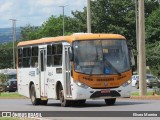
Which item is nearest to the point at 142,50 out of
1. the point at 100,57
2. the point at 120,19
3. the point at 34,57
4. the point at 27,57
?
the point at 27,57

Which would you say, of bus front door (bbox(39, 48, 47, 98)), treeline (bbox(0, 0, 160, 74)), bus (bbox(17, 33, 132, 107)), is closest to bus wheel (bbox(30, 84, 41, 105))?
bus front door (bbox(39, 48, 47, 98))

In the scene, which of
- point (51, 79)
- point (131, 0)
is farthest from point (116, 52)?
point (131, 0)

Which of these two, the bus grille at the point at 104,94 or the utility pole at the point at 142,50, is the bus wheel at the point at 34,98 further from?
the utility pole at the point at 142,50

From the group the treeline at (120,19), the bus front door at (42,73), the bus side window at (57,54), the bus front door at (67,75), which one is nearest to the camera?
the bus front door at (67,75)

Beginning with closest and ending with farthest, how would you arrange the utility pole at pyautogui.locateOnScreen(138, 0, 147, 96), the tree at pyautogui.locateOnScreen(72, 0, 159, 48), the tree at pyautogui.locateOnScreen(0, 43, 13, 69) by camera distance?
1. the utility pole at pyautogui.locateOnScreen(138, 0, 147, 96)
2. the tree at pyautogui.locateOnScreen(72, 0, 159, 48)
3. the tree at pyautogui.locateOnScreen(0, 43, 13, 69)

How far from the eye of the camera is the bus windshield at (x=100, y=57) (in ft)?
86.4

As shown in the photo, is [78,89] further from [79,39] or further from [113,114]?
[113,114]

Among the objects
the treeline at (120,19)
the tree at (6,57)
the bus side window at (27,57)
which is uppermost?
the treeline at (120,19)

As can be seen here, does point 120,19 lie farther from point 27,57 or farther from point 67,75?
point 67,75

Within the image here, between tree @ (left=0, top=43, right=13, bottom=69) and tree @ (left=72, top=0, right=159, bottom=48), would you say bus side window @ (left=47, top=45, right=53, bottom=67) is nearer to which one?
tree @ (left=72, top=0, right=159, bottom=48)

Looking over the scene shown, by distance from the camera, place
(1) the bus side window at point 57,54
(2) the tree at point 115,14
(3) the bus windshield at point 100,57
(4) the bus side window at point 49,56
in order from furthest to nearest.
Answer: (2) the tree at point 115,14, (4) the bus side window at point 49,56, (1) the bus side window at point 57,54, (3) the bus windshield at point 100,57

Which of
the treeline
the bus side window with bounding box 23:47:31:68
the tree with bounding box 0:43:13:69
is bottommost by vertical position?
the tree with bounding box 0:43:13:69

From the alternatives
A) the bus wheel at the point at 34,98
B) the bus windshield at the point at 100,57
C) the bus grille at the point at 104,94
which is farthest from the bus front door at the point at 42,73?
the bus grille at the point at 104,94

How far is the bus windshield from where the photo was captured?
86.4 ft
